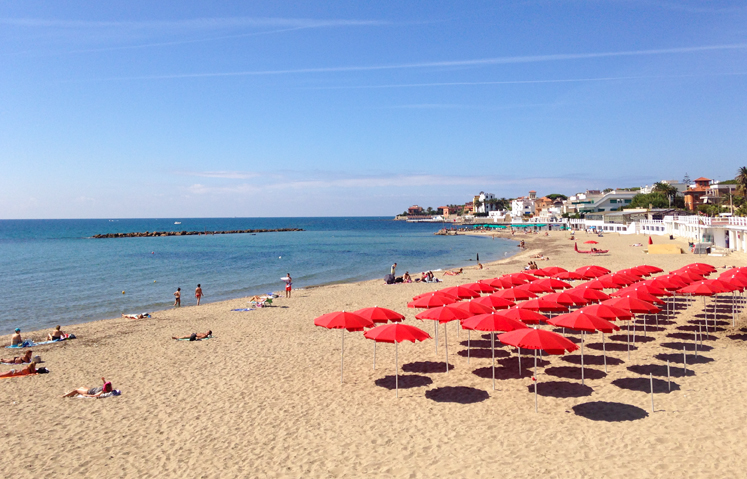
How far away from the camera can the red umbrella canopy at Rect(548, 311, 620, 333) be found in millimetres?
10891

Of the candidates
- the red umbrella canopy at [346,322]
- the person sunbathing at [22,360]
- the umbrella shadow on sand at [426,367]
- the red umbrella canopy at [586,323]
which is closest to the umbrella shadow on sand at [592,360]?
the red umbrella canopy at [586,323]

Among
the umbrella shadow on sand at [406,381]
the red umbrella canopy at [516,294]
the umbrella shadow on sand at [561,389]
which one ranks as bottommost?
the umbrella shadow on sand at [406,381]

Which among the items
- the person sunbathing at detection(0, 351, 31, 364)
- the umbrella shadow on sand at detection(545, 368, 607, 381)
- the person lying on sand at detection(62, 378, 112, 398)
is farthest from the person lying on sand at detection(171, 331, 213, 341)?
the umbrella shadow on sand at detection(545, 368, 607, 381)

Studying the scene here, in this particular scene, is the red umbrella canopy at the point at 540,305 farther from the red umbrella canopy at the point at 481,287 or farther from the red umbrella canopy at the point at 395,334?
the red umbrella canopy at the point at 395,334

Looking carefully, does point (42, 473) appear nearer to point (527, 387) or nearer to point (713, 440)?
point (527, 387)

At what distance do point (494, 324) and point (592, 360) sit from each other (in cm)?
451

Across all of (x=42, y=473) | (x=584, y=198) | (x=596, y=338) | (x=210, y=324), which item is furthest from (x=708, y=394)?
(x=584, y=198)

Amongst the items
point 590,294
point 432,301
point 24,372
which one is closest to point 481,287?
point 590,294

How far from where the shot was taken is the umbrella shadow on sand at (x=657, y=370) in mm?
12074

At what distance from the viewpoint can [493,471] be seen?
7867mm

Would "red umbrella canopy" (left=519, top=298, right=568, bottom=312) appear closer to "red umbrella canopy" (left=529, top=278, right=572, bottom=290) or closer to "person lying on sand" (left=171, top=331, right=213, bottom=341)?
"red umbrella canopy" (left=529, top=278, right=572, bottom=290)

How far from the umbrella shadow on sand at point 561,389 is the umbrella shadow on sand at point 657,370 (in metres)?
2.07

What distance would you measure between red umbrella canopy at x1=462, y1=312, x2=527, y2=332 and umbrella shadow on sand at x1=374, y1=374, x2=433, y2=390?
2.07 meters

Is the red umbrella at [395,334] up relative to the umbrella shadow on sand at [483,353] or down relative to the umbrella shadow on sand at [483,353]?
up
